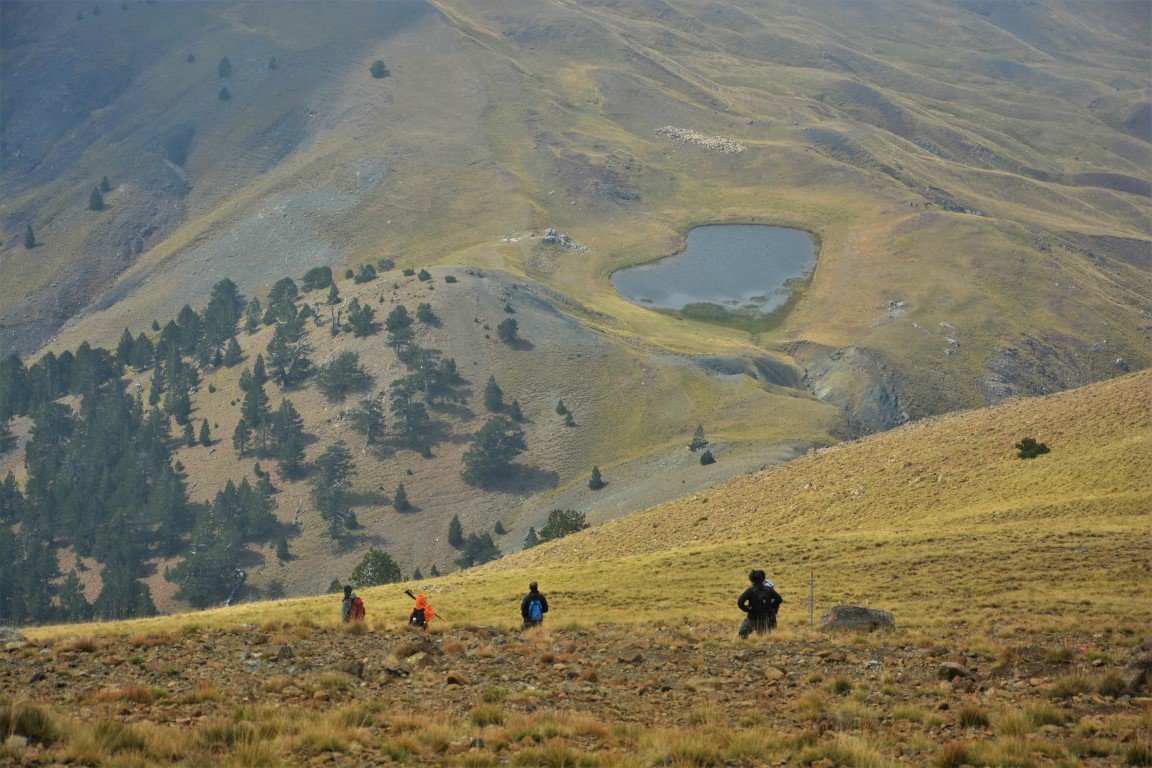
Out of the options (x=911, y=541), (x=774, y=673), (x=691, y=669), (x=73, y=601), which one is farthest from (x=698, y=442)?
(x=774, y=673)

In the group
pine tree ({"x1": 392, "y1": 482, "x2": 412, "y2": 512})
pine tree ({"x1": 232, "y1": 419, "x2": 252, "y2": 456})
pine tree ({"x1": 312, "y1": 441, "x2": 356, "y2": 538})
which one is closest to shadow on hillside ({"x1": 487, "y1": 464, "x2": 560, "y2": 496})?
pine tree ({"x1": 392, "y1": 482, "x2": 412, "y2": 512})

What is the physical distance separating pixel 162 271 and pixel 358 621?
189m

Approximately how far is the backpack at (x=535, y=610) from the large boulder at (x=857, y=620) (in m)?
7.22

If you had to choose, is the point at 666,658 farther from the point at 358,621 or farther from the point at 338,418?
the point at 338,418

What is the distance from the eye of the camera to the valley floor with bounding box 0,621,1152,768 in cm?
1337

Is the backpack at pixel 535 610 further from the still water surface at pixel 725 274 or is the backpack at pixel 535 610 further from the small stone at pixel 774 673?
the still water surface at pixel 725 274

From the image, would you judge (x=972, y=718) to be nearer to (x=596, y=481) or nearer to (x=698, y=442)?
(x=698, y=442)

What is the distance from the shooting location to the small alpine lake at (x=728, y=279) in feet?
563

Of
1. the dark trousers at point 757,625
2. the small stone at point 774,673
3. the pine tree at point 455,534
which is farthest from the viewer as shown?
the pine tree at point 455,534

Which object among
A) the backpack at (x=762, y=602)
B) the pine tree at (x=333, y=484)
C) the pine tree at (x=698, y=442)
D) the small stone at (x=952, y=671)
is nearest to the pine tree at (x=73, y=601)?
the pine tree at (x=333, y=484)

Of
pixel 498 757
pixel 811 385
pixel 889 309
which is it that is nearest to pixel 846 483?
pixel 498 757

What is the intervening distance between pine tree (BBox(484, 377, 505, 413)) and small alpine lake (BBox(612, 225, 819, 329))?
42718 millimetres

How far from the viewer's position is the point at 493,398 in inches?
5330

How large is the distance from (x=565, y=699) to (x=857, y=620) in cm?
992
